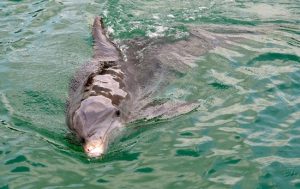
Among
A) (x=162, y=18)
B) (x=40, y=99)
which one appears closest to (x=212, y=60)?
(x=162, y=18)

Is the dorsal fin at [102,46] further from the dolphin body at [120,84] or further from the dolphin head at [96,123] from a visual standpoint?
the dolphin head at [96,123]

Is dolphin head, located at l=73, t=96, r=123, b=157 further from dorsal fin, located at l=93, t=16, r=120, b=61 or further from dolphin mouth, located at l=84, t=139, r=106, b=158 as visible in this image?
dorsal fin, located at l=93, t=16, r=120, b=61

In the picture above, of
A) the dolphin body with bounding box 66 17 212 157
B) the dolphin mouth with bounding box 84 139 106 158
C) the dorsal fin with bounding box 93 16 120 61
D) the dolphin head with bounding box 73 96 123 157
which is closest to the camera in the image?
the dolphin mouth with bounding box 84 139 106 158

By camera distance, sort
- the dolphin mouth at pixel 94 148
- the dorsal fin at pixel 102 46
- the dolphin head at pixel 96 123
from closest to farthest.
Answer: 1. the dolphin mouth at pixel 94 148
2. the dolphin head at pixel 96 123
3. the dorsal fin at pixel 102 46

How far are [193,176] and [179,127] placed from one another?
1.31 metres

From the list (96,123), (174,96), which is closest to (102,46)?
(174,96)

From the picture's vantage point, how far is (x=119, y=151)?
680 cm

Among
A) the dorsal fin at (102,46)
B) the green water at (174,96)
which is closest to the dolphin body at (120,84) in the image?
the dorsal fin at (102,46)

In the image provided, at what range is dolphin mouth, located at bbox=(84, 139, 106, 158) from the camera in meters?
6.35

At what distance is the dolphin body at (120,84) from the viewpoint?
6.96m

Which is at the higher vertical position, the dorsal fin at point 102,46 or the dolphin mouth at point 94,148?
the dorsal fin at point 102,46

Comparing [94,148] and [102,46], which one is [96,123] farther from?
[102,46]

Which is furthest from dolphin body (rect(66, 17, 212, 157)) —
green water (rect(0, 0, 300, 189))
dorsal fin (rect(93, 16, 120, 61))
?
green water (rect(0, 0, 300, 189))

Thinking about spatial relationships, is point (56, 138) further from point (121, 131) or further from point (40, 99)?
point (40, 99)
